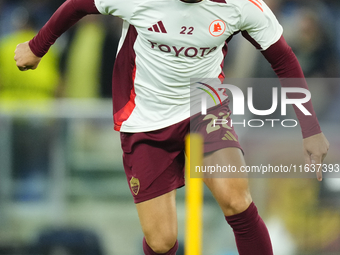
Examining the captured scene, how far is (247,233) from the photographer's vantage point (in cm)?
274

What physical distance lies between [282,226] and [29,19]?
10.3 feet

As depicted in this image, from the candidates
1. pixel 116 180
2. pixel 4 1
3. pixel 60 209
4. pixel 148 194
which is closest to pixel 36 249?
pixel 60 209

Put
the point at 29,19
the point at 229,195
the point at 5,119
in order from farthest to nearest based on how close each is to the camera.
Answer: the point at 29,19
the point at 5,119
the point at 229,195

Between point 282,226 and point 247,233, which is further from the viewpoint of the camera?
point 282,226

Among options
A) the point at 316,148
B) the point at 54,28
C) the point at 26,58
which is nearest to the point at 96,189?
the point at 26,58

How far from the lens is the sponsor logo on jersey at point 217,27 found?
110 inches

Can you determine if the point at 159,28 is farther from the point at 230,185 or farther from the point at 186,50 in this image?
the point at 230,185

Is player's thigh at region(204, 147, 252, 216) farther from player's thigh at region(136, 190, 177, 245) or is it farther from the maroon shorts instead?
player's thigh at region(136, 190, 177, 245)

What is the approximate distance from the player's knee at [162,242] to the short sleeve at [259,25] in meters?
1.18

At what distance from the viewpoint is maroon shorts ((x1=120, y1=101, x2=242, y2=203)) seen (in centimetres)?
295

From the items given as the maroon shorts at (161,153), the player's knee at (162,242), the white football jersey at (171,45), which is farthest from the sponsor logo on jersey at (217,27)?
the player's knee at (162,242)

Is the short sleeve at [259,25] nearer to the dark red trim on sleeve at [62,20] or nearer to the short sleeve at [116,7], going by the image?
the short sleeve at [116,7]

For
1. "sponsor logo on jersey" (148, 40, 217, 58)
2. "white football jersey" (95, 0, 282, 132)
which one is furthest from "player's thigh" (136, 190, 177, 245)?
"sponsor logo on jersey" (148, 40, 217, 58)

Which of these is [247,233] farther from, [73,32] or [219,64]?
[73,32]
